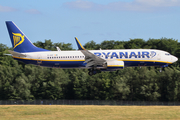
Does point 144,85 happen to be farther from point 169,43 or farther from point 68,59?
point 68,59

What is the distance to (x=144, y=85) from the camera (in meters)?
92.8

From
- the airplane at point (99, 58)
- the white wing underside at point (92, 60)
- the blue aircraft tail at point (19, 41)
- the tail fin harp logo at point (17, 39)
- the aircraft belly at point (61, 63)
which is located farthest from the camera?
the tail fin harp logo at point (17, 39)

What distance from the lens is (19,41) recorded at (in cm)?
6016

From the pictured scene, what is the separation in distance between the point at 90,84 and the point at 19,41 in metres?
42.0

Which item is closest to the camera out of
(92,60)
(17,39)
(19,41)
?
(92,60)

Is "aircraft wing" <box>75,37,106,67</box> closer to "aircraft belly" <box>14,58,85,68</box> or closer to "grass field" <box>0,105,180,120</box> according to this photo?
"aircraft belly" <box>14,58,85,68</box>

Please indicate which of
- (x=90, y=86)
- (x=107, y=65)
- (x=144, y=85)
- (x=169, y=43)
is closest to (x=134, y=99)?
(x=144, y=85)

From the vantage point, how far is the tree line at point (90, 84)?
305 ft

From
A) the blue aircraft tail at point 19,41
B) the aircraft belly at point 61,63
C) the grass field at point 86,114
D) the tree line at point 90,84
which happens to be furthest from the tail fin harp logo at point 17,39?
the tree line at point 90,84

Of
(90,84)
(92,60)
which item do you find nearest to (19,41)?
(92,60)

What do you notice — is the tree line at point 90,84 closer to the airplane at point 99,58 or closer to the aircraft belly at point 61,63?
the airplane at point 99,58

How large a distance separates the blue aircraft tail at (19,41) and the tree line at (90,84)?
129ft

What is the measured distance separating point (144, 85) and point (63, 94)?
88.0 feet

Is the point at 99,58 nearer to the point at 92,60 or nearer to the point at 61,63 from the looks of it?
the point at 92,60
